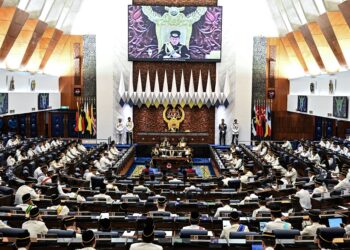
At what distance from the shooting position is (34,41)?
22.4 metres

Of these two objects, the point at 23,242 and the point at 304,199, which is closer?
the point at 23,242

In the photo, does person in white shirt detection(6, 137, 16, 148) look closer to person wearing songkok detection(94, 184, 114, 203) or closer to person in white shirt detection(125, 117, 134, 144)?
person in white shirt detection(125, 117, 134, 144)

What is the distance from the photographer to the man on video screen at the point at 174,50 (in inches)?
1038

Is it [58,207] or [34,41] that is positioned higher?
[34,41]

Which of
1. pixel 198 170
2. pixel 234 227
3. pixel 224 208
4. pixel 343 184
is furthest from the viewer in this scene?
pixel 198 170

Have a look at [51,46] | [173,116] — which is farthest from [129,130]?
[51,46]

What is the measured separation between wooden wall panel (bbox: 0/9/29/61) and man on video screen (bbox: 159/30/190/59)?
8.84 metres

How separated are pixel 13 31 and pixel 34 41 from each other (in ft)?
10.2

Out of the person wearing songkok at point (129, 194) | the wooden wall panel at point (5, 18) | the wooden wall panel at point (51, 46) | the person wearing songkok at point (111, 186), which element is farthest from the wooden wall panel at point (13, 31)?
the person wearing songkok at point (129, 194)

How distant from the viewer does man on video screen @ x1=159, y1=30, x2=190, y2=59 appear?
26.4 metres

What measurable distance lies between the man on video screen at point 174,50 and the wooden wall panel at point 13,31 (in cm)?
884

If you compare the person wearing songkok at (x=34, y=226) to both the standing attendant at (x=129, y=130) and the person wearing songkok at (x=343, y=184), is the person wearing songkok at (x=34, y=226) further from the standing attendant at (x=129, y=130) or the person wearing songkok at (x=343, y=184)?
the standing attendant at (x=129, y=130)

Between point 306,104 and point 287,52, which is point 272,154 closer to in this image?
point 306,104

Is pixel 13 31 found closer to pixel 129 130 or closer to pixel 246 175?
pixel 129 130
